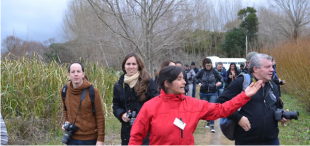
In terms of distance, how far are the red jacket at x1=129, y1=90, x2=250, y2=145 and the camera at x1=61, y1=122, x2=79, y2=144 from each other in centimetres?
125

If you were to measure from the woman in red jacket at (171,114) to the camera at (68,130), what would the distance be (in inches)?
49.1

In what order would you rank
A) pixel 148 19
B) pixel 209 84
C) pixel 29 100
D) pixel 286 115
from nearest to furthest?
1. pixel 286 115
2. pixel 29 100
3. pixel 209 84
4. pixel 148 19

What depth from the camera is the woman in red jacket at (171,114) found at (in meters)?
2.59

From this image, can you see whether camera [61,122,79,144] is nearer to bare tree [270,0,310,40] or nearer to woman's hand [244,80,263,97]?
woman's hand [244,80,263,97]

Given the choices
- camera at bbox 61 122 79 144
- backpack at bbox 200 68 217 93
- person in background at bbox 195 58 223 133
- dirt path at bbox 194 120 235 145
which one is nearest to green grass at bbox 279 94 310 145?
dirt path at bbox 194 120 235 145

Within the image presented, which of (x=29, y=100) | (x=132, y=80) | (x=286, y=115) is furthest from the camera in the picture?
(x=29, y=100)

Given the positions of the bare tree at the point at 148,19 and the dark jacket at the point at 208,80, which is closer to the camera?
the dark jacket at the point at 208,80

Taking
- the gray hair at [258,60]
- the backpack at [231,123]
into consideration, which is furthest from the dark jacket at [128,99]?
the gray hair at [258,60]

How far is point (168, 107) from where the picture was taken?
266 cm

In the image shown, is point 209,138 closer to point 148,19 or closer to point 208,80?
point 208,80

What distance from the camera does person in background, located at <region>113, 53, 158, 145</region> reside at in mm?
3533

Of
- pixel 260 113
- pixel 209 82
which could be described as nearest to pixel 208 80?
pixel 209 82

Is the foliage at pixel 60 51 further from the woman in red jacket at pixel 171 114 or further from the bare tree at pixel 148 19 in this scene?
the woman in red jacket at pixel 171 114

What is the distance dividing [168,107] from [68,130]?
159 centimetres
